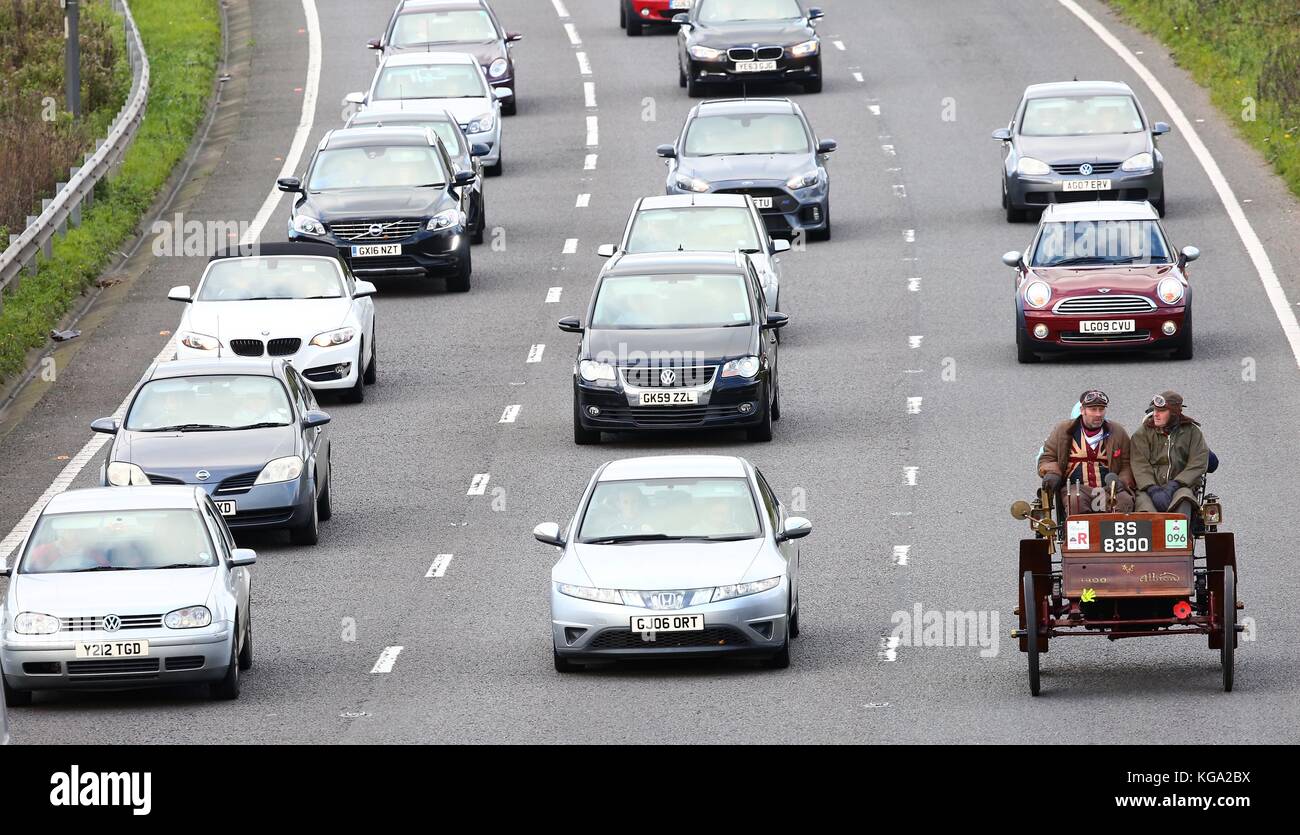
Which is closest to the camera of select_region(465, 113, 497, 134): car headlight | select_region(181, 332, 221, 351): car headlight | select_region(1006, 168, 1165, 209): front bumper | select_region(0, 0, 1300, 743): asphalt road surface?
select_region(0, 0, 1300, 743): asphalt road surface

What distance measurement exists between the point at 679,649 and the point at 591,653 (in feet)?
1.94

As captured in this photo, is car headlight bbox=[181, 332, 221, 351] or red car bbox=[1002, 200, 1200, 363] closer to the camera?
car headlight bbox=[181, 332, 221, 351]

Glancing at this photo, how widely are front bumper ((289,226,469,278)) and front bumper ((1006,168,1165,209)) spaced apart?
7536 mm

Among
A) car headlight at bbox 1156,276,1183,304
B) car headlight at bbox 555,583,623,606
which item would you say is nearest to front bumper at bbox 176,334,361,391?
car headlight at bbox 1156,276,1183,304

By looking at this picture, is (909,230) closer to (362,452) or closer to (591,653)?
(362,452)

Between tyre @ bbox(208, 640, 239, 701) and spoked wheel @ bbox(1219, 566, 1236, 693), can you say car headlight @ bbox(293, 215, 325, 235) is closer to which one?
tyre @ bbox(208, 640, 239, 701)

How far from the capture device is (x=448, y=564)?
22672mm

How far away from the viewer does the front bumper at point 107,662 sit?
18031 mm

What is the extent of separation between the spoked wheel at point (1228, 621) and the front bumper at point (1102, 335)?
12.6 m

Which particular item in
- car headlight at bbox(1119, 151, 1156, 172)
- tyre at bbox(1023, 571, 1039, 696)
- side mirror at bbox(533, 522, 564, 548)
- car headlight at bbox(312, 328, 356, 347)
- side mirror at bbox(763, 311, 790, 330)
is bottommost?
car headlight at bbox(1119, 151, 1156, 172)

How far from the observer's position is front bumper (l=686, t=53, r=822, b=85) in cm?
4575

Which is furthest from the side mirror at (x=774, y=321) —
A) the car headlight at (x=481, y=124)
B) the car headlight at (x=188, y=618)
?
the car headlight at (x=481, y=124)

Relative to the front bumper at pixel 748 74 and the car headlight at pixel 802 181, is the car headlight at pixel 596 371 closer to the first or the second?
the car headlight at pixel 802 181

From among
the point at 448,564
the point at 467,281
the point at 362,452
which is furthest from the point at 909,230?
the point at 448,564
